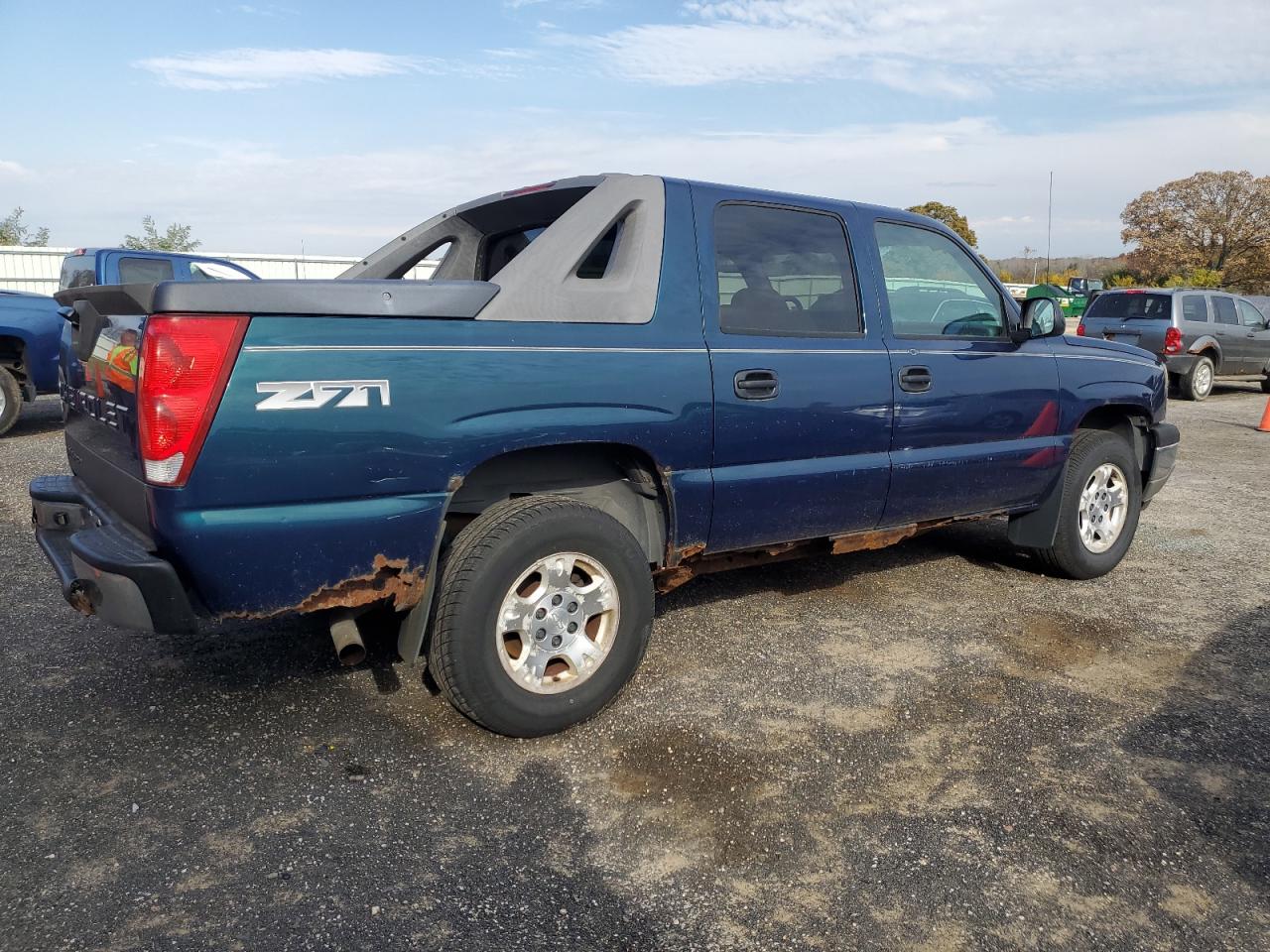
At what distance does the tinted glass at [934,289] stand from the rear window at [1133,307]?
11.6 meters

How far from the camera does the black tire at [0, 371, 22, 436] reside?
907 centimetres

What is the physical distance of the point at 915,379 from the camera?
4215 mm

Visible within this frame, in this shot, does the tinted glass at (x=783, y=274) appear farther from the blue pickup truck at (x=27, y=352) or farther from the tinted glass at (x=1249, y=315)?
the tinted glass at (x=1249, y=315)

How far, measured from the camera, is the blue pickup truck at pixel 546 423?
2723mm

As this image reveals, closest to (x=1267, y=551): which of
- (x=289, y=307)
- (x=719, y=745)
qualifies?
(x=719, y=745)

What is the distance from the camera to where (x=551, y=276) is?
10.8 feet

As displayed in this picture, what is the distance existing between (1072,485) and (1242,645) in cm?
110

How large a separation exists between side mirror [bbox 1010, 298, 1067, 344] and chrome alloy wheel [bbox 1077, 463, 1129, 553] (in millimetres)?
954

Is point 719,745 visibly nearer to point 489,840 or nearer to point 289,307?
point 489,840

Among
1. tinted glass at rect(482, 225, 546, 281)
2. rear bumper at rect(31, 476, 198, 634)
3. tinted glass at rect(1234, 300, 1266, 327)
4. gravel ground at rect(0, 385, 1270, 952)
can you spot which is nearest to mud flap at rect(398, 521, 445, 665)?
gravel ground at rect(0, 385, 1270, 952)

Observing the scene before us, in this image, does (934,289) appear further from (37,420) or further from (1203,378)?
(1203,378)

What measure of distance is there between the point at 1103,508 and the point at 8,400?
9.28 metres

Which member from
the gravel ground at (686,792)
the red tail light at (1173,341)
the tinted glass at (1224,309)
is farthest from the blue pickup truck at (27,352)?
the tinted glass at (1224,309)

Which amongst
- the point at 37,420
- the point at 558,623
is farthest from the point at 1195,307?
the point at 37,420
